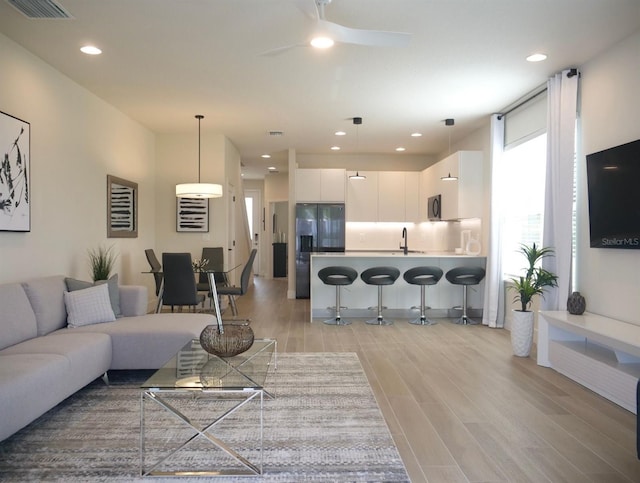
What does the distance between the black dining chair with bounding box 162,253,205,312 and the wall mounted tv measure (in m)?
4.23

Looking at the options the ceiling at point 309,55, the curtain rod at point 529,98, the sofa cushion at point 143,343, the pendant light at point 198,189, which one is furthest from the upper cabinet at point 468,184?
the sofa cushion at point 143,343

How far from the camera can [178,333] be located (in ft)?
11.7

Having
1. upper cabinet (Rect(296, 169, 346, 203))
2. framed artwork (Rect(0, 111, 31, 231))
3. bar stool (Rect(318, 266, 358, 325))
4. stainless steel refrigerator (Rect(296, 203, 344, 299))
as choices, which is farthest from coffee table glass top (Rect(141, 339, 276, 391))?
upper cabinet (Rect(296, 169, 346, 203))

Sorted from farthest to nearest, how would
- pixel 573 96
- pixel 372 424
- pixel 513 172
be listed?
pixel 513 172 < pixel 573 96 < pixel 372 424

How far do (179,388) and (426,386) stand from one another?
2.06 m

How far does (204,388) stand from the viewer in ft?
7.54

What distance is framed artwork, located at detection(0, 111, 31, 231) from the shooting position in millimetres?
3537

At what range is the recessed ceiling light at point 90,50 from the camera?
3.77 metres

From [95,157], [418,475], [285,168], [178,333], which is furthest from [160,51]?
[285,168]

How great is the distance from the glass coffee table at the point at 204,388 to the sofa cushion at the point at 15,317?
1.16m

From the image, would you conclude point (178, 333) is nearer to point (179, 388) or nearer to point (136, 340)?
point (136, 340)

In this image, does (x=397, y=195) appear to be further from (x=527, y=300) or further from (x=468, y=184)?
(x=527, y=300)

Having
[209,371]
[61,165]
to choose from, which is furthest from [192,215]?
[209,371]

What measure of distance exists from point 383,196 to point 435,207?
1233mm
